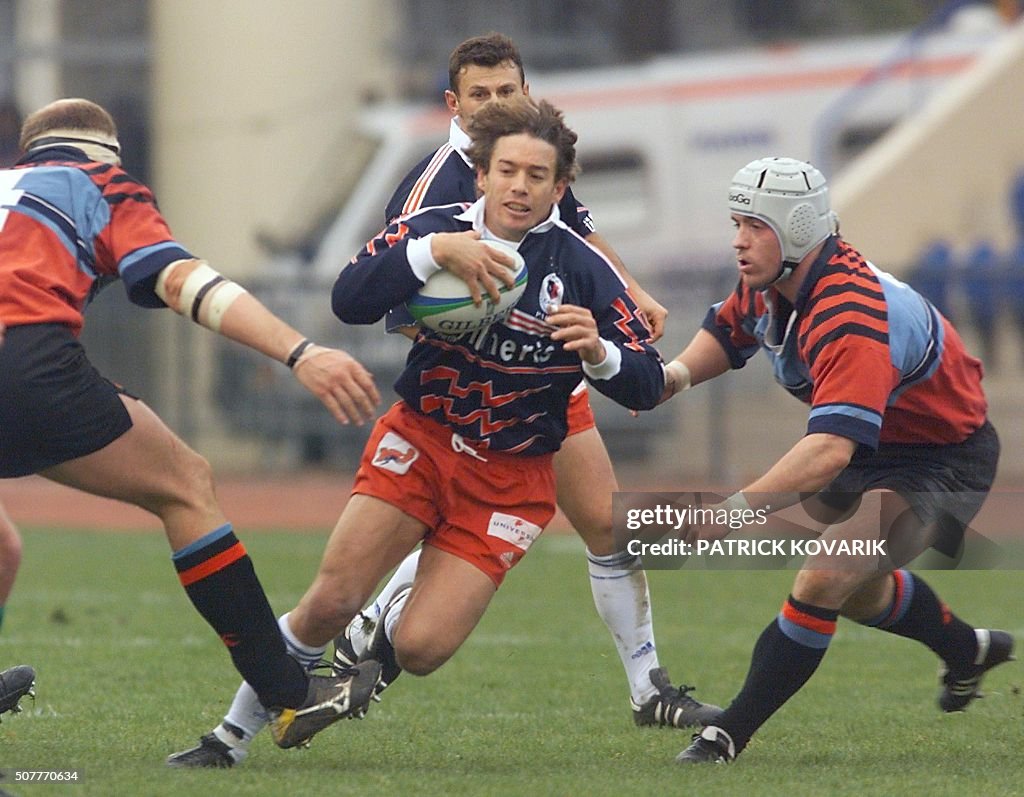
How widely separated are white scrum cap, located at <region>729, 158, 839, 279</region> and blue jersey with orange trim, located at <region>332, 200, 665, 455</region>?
Result: 1.52 ft

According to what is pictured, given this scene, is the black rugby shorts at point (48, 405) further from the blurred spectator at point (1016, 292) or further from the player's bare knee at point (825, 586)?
the blurred spectator at point (1016, 292)

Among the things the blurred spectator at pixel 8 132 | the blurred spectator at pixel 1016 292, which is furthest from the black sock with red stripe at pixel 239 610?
the blurred spectator at pixel 8 132

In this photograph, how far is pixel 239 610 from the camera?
5379mm

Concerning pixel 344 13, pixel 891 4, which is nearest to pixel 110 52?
pixel 344 13

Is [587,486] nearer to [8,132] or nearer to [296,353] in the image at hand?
[296,353]

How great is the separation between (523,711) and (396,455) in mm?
1383

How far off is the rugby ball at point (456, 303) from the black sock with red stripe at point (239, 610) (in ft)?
2.74

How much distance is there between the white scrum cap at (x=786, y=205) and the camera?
5.70 metres

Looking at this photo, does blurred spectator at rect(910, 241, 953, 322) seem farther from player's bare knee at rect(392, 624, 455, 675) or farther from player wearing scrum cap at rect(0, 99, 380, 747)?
player wearing scrum cap at rect(0, 99, 380, 747)

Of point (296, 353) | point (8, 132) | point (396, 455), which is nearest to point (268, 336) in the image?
point (296, 353)

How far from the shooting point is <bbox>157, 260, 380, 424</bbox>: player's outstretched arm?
4770 millimetres

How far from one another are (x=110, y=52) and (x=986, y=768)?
21234 millimetres

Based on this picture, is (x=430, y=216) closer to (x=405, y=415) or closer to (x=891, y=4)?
(x=405, y=415)

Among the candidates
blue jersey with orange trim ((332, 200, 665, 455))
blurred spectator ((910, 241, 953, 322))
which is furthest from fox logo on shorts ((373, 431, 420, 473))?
blurred spectator ((910, 241, 953, 322))
